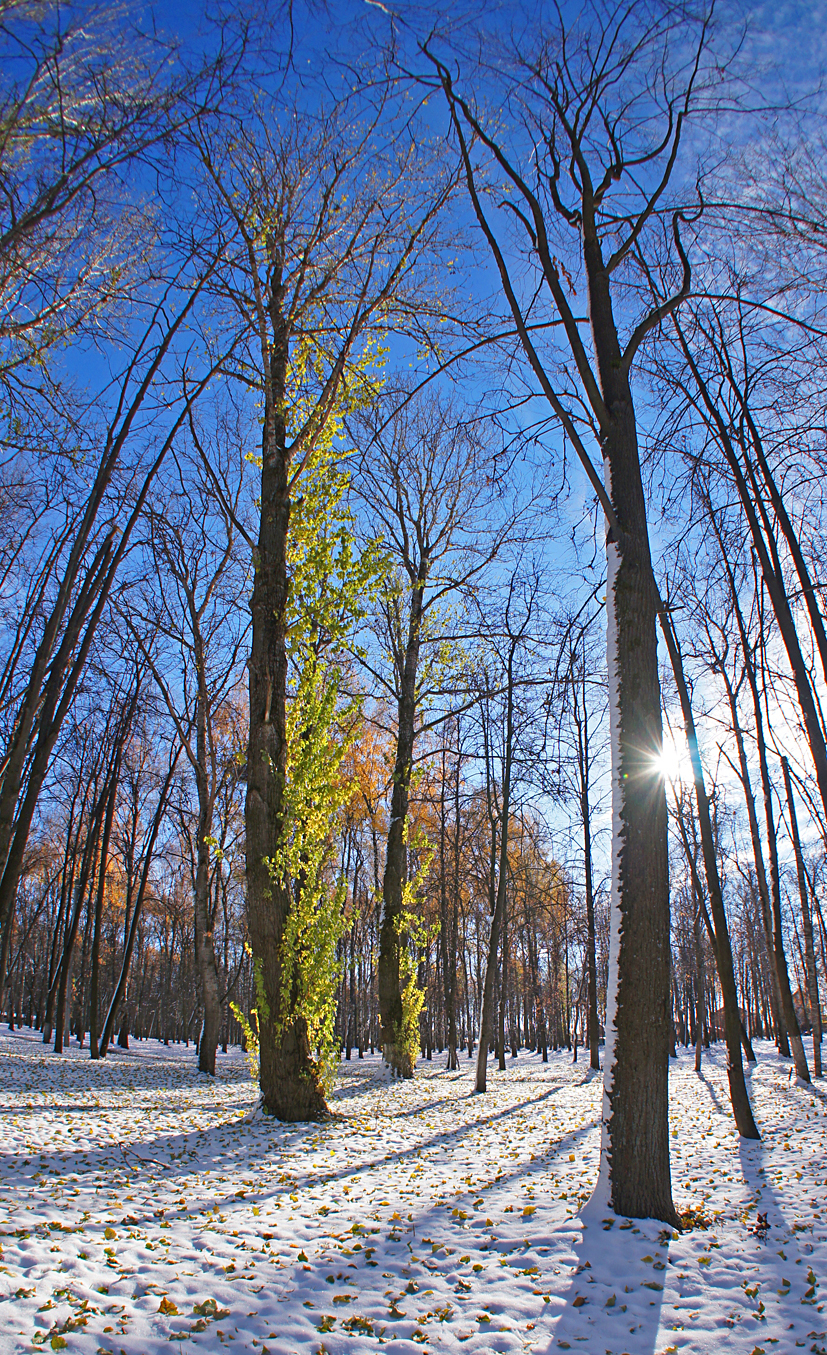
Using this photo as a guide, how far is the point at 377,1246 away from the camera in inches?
158

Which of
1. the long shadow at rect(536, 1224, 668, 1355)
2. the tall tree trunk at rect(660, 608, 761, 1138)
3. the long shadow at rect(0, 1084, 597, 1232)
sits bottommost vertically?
the long shadow at rect(0, 1084, 597, 1232)

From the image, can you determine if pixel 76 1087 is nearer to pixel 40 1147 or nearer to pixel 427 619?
pixel 40 1147

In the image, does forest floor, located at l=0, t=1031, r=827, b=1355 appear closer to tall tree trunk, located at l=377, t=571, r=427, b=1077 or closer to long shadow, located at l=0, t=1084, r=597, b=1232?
long shadow, located at l=0, t=1084, r=597, b=1232

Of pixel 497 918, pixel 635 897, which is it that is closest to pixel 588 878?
pixel 497 918

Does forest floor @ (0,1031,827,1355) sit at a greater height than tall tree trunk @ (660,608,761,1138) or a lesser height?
lesser

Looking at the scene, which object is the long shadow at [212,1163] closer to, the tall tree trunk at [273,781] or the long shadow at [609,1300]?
the tall tree trunk at [273,781]

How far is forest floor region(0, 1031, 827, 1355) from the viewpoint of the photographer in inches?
117

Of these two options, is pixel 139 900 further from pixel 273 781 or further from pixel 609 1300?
pixel 609 1300

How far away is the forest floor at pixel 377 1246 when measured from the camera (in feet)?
9.76

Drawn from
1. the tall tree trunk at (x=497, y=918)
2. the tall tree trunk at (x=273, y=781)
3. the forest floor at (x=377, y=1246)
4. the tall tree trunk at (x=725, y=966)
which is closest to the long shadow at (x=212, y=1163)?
the forest floor at (x=377, y=1246)

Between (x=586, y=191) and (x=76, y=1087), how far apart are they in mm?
14734

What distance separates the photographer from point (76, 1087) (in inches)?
450

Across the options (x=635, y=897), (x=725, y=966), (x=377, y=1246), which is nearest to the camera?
(x=377, y=1246)

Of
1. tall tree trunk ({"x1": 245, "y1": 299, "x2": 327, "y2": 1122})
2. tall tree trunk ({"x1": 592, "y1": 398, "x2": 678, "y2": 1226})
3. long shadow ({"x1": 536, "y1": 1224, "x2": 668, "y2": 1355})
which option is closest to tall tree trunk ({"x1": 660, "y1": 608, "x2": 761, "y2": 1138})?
tall tree trunk ({"x1": 592, "y1": 398, "x2": 678, "y2": 1226})
